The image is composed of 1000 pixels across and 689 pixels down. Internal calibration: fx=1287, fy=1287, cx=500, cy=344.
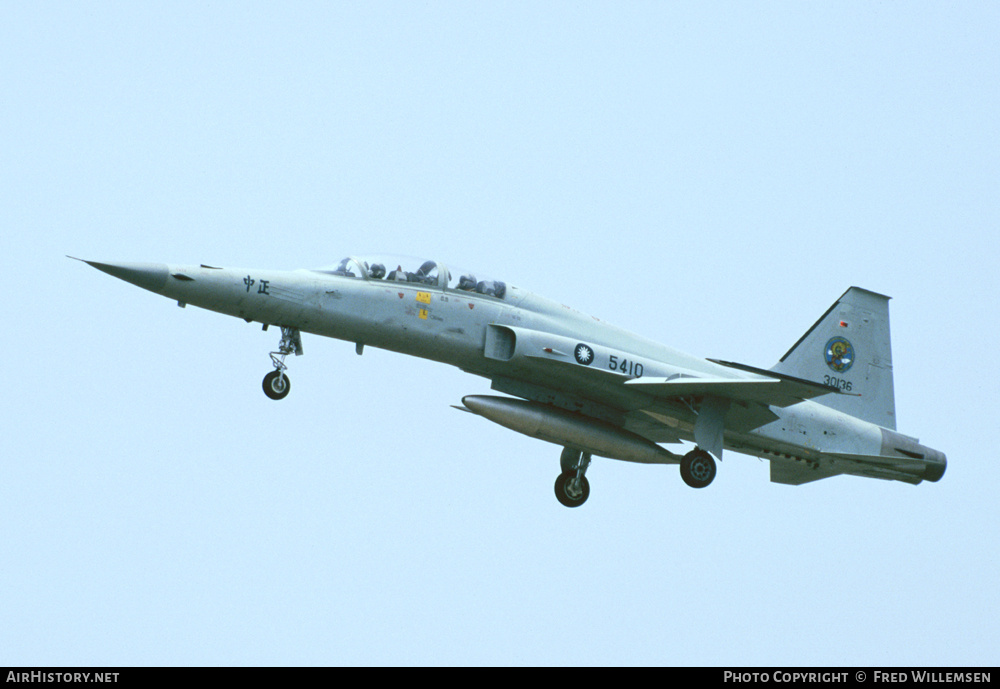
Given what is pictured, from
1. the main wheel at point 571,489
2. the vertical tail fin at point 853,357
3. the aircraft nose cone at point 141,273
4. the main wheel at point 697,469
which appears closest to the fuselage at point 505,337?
the aircraft nose cone at point 141,273

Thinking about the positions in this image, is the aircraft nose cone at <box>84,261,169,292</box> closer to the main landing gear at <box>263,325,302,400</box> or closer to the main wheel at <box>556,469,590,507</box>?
the main landing gear at <box>263,325,302,400</box>

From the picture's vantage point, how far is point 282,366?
1838cm

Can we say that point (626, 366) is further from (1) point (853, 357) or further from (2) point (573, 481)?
(1) point (853, 357)

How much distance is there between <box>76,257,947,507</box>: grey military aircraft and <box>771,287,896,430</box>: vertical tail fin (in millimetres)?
24

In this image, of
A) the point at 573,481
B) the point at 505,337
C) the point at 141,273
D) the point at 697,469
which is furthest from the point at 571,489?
the point at 141,273

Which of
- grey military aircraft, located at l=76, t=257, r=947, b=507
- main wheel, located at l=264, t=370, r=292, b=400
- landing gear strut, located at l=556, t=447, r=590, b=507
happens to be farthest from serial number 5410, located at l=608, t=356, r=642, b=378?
main wheel, located at l=264, t=370, r=292, b=400

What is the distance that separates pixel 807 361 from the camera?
72.2 feet

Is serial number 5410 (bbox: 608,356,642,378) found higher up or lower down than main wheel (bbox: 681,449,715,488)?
higher up

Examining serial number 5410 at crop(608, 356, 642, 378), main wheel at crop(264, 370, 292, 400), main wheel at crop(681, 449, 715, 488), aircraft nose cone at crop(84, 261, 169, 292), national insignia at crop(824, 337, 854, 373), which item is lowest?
main wheel at crop(681, 449, 715, 488)

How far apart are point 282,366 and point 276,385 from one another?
32 cm

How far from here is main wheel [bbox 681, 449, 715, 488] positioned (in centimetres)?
1980

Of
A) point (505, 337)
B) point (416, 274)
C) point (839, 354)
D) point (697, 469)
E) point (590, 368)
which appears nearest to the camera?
point (416, 274)

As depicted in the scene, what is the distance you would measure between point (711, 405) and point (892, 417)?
4.08m

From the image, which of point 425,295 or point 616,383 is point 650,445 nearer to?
point 616,383
